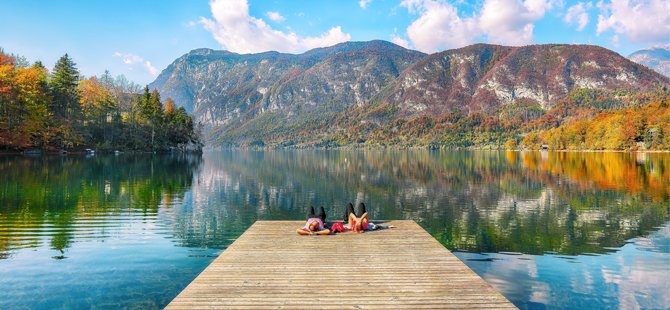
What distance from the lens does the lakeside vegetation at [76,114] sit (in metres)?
86.4

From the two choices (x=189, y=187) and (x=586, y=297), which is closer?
(x=586, y=297)

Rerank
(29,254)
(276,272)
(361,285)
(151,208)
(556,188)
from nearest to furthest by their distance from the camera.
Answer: (361,285), (276,272), (29,254), (151,208), (556,188)

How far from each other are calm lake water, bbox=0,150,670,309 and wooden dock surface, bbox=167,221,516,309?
7.91ft

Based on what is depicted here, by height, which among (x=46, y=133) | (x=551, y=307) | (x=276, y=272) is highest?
(x=46, y=133)

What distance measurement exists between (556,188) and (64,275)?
138 feet

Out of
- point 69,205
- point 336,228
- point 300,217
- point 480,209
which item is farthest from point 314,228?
point 69,205

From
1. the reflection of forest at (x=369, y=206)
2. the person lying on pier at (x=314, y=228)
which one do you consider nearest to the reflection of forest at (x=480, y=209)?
the reflection of forest at (x=369, y=206)

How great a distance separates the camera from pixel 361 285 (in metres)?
9.91

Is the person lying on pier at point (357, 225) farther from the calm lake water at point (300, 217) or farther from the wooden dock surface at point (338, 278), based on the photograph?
the calm lake water at point (300, 217)

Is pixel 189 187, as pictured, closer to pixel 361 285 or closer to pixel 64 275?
pixel 64 275

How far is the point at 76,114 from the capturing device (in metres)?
105

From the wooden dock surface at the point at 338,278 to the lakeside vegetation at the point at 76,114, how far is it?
312 feet

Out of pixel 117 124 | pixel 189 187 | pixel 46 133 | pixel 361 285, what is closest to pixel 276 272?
pixel 361 285

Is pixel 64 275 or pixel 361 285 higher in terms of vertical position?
pixel 361 285
